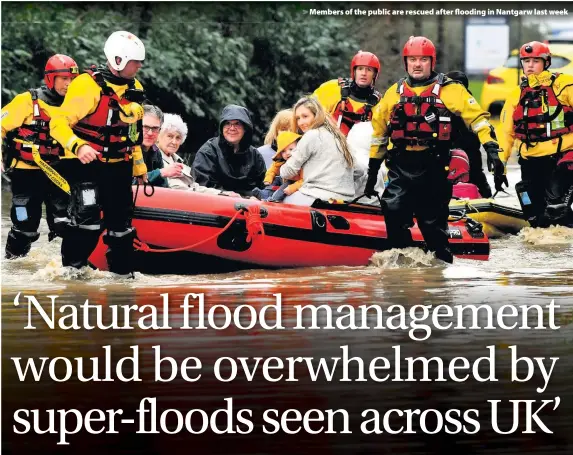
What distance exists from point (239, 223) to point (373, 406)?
3160mm

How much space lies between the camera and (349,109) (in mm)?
10195

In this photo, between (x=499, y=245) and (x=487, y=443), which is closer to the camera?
(x=487, y=443)

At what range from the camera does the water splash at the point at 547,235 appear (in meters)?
10.6

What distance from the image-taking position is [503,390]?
5848mm

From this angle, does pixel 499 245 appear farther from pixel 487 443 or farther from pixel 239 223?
pixel 487 443

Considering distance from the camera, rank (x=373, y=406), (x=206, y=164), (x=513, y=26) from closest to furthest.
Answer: (x=373, y=406), (x=206, y=164), (x=513, y=26)

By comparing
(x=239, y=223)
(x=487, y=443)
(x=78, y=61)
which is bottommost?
(x=487, y=443)

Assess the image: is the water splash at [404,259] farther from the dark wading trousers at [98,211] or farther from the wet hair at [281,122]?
the dark wading trousers at [98,211]

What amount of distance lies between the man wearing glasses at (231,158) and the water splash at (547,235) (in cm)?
228

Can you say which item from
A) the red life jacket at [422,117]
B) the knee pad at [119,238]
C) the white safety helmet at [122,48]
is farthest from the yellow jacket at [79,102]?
the red life jacket at [422,117]

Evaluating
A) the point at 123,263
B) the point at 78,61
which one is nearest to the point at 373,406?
the point at 123,263

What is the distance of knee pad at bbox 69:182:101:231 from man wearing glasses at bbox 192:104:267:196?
57.4 inches

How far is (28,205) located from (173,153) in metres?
1.03

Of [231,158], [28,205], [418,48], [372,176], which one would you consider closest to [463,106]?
[418,48]
